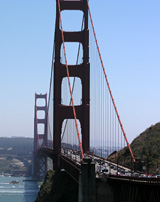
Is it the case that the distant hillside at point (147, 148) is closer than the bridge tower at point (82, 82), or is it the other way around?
the distant hillside at point (147, 148)

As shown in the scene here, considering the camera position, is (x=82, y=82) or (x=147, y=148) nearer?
(x=147, y=148)

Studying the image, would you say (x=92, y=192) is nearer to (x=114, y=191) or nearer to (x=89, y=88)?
(x=114, y=191)

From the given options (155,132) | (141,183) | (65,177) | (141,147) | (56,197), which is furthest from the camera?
(155,132)

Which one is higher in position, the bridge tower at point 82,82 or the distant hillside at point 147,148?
the bridge tower at point 82,82

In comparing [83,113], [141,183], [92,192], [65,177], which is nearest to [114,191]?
[92,192]

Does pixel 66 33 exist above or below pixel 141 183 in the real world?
above

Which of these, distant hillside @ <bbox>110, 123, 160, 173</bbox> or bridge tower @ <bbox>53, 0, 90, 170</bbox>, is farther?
bridge tower @ <bbox>53, 0, 90, 170</bbox>

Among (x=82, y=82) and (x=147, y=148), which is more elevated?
(x=82, y=82)

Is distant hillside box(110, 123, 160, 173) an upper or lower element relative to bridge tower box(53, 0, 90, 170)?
lower
